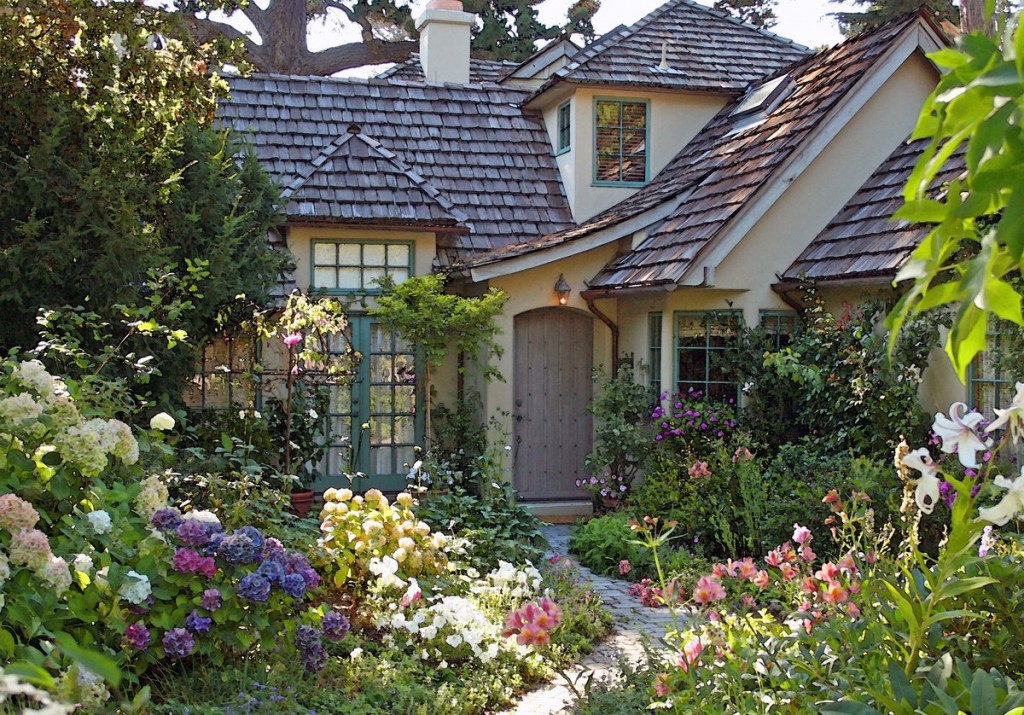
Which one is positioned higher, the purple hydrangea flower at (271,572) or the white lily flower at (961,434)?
the white lily flower at (961,434)

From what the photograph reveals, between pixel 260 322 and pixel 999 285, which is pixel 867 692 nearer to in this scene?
Answer: pixel 999 285

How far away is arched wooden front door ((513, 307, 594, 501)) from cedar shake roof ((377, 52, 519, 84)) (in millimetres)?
7253

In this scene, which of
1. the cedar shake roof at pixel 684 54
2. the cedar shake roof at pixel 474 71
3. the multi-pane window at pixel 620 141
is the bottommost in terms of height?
the multi-pane window at pixel 620 141

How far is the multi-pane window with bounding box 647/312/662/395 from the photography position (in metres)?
12.0

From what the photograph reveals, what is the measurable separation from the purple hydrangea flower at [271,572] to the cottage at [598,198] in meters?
6.45

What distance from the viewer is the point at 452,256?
13.1 meters

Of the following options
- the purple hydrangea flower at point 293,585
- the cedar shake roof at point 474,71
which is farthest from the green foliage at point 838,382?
the cedar shake roof at point 474,71

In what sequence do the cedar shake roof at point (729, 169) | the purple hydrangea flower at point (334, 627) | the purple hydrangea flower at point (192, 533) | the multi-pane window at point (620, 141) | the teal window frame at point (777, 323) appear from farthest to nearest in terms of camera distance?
1. the multi-pane window at point (620, 141)
2. the teal window frame at point (777, 323)
3. the cedar shake roof at point (729, 169)
4. the purple hydrangea flower at point (334, 627)
5. the purple hydrangea flower at point (192, 533)

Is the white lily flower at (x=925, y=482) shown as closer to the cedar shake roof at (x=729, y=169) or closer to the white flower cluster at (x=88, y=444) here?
the white flower cluster at (x=88, y=444)

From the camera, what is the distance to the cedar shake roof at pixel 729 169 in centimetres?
1095

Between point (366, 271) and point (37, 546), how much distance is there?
8.58m

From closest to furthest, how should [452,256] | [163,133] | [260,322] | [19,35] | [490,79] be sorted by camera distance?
1. [19,35]
2. [163,133]
3. [260,322]
4. [452,256]
5. [490,79]

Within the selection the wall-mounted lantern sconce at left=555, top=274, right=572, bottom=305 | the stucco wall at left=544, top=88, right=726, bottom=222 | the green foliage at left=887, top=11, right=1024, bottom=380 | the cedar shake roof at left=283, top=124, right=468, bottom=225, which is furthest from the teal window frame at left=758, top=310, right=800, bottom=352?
the green foliage at left=887, top=11, right=1024, bottom=380

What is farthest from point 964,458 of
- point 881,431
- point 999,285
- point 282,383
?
point 282,383
